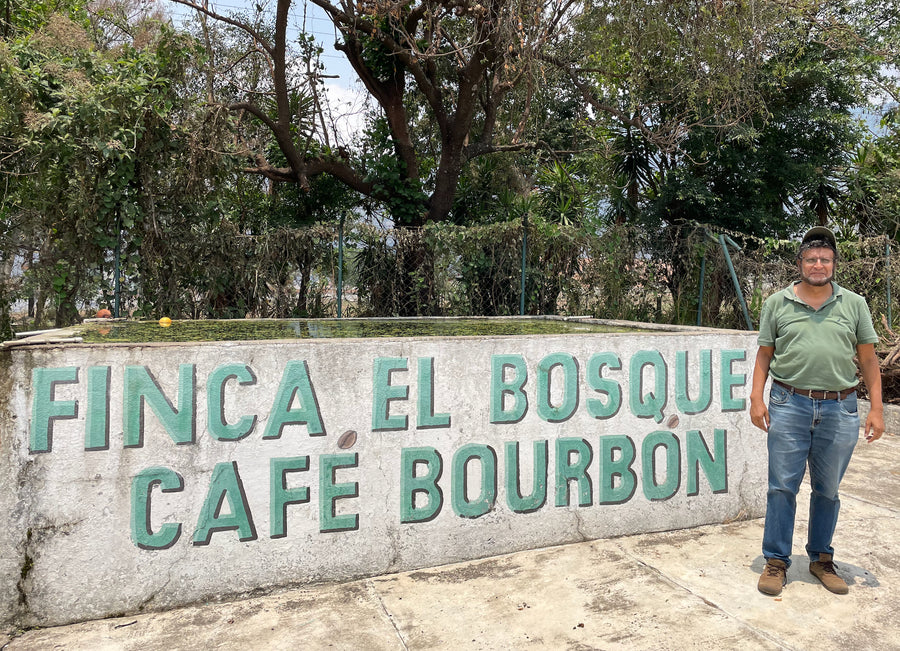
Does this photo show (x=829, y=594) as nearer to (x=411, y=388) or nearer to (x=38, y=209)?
(x=411, y=388)

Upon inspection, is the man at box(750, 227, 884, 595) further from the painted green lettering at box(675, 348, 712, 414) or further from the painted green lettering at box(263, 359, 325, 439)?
the painted green lettering at box(263, 359, 325, 439)

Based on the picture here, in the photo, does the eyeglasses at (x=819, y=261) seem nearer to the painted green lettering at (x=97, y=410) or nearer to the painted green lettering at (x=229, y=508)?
the painted green lettering at (x=229, y=508)

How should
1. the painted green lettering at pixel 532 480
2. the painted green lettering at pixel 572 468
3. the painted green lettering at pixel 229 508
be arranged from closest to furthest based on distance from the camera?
the painted green lettering at pixel 229 508, the painted green lettering at pixel 532 480, the painted green lettering at pixel 572 468

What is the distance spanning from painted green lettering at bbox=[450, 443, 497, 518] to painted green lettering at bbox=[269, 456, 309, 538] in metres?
0.81

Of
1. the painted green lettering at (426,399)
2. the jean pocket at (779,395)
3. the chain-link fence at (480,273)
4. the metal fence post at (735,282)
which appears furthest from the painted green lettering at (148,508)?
the metal fence post at (735,282)

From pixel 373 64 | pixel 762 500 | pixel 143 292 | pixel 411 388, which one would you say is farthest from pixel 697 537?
pixel 373 64

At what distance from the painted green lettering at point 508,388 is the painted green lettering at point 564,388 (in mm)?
104

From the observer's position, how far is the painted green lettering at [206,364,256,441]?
10.3ft

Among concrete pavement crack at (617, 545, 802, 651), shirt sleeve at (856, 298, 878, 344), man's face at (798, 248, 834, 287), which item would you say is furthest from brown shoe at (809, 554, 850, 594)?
man's face at (798, 248, 834, 287)

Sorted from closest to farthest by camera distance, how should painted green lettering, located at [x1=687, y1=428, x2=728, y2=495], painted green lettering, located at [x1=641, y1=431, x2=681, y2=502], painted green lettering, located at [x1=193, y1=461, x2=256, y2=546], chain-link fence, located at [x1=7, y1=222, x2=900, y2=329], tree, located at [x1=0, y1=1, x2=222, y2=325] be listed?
painted green lettering, located at [x1=193, y1=461, x2=256, y2=546] → painted green lettering, located at [x1=641, y1=431, x2=681, y2=502] → painted green lettering, located at [x1=687, y1=428, x2=728, y2=495] → tree, located at [x1=0, y1=1, x2=222, y2=325] → chain-link fence, located at [x1=7, y1=222, x2=900, y2=329]

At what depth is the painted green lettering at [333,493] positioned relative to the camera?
10.9 ft

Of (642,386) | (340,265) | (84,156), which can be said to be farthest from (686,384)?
(84,156)

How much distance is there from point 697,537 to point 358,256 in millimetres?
5596

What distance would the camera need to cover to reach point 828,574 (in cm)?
337
